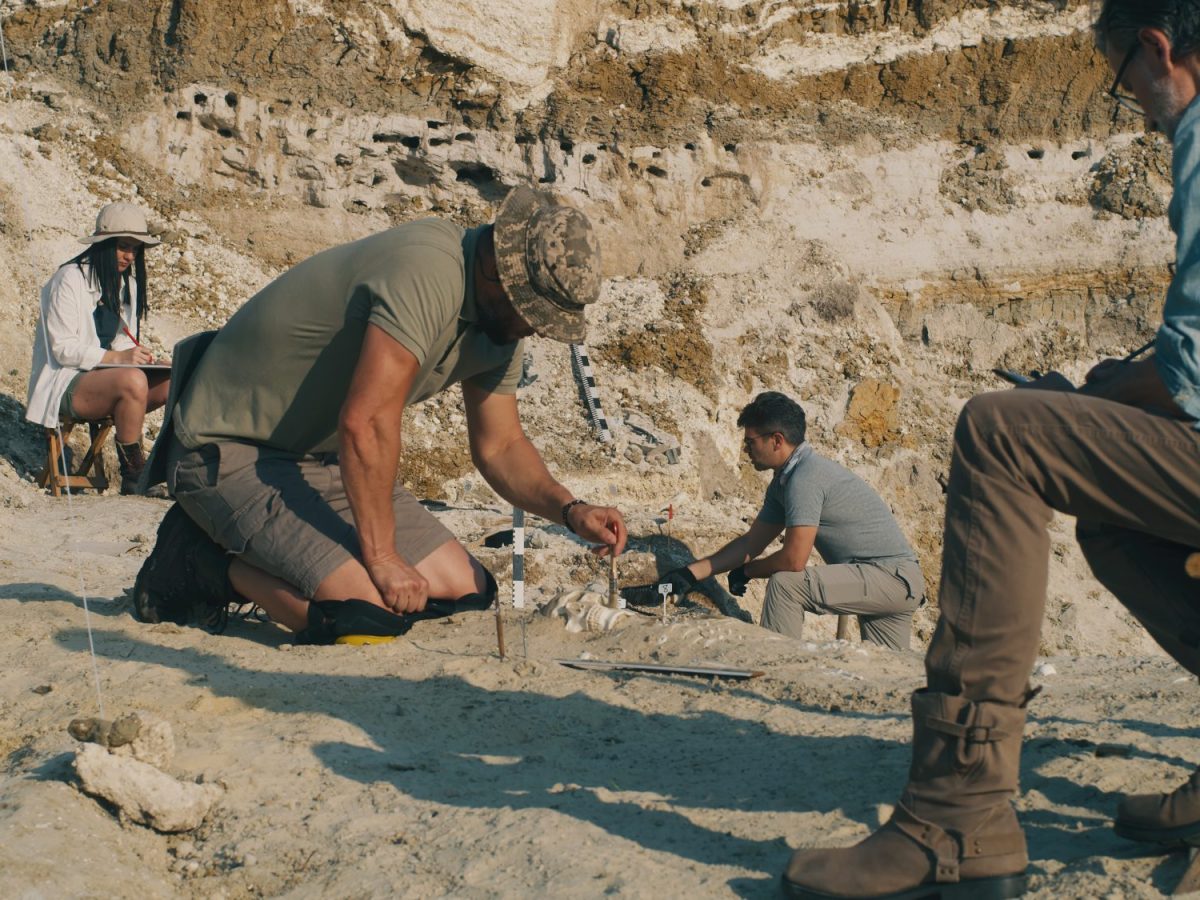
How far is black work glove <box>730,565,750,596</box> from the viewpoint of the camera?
7137mm

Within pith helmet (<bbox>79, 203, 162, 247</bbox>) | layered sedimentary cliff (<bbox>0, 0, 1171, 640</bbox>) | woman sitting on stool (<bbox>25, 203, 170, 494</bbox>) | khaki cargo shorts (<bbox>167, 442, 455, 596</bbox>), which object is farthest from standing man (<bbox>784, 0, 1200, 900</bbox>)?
layered sedimentary cliff (<bbox>0, 0, 1171, 640</bbox>)

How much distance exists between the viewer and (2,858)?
8.41ft

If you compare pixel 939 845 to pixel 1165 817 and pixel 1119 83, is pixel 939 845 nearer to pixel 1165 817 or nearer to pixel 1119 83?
pixel 1165 817

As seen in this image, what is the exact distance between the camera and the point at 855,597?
21.4ft

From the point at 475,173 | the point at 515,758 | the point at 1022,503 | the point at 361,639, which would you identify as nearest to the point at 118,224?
the point at 361,639

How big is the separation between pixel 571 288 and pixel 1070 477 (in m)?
2.32

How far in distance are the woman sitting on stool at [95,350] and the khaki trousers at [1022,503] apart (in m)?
7.32

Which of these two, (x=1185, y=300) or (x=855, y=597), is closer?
(x=1185, y=300)

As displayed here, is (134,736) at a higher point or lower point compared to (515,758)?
higher

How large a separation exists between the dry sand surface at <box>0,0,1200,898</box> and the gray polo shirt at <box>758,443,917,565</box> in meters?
0.62

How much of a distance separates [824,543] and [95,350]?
516 cm

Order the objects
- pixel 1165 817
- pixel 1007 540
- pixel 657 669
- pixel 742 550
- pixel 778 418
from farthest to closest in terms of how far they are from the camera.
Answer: pixel 742 550
pixel 778 418
pixel 657 669
pixel 1165 817
pixel 1007 540

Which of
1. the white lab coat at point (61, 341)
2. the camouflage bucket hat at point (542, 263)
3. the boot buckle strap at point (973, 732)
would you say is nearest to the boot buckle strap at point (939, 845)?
the boot buckle strap at point (973, 732)

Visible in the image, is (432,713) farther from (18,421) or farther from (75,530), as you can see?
(18,421)
